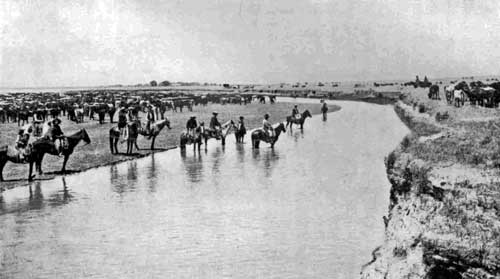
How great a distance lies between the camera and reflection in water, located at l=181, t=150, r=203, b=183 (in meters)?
19.3

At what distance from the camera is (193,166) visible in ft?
71.9

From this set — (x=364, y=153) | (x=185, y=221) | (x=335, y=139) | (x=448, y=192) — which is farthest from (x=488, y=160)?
(x=335, y=139)

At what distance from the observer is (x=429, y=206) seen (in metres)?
8.43

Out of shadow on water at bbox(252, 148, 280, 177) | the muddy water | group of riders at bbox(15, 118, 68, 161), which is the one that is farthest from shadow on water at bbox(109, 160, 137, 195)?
shadow on water at bbox(252, 148, 280, 177)

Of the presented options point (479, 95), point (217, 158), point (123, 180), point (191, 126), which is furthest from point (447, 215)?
point (479, 95)

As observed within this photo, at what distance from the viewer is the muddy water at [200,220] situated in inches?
396

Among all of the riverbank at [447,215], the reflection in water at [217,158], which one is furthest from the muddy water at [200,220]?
the riverbank at [447,215]

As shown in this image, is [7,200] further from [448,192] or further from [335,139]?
[335,139]

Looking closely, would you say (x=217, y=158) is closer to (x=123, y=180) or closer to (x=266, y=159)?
(x=266, y=159)

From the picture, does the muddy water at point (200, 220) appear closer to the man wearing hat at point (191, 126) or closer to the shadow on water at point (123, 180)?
the shadow on water at point (123, 180)

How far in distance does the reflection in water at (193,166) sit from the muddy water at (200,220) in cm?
11

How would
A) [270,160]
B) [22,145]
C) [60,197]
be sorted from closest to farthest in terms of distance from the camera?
[60,197], [22,145], [270,160]

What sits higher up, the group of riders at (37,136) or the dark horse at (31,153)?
the group of riders at (37,136)

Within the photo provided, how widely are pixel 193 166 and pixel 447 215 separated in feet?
49.9
